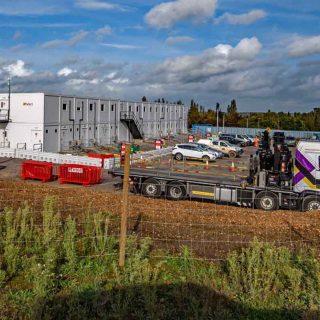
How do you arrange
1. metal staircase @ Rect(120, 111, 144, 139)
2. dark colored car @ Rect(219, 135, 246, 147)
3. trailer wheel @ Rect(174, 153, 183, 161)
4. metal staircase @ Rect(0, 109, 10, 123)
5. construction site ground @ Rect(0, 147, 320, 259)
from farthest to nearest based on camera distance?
dark colored car @ Rect(219, 135, 246, 147) < metal staircase @ Rect(120, 111, 144, 139) < metal staircase @ Rect(0, 109, 10, 123) < trailer wheel @ Rect(174, 153, 183, 161) < construction site ground @ Rect(0, 147, 320, 259)

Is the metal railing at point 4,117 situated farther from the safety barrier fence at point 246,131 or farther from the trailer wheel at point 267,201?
the safety barrier fence at point 246,131

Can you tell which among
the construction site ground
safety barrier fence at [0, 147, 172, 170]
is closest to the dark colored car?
safety barrier fence at [0, 147, 172, 170]

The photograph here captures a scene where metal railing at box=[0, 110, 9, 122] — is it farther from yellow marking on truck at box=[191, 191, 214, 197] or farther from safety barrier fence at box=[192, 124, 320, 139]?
safety barrier fence at box=[192, 124, 320, 139]

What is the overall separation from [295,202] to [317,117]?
92.2 meters

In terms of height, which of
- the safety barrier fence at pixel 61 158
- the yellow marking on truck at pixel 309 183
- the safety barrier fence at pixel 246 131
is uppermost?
the safety barrier fence at pixel 246 131

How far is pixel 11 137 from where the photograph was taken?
139 ft

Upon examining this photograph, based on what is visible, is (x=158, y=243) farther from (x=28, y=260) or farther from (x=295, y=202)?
(x=295, y=202)

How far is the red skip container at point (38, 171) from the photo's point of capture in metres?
24.7

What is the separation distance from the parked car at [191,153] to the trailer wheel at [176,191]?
20.4 metres

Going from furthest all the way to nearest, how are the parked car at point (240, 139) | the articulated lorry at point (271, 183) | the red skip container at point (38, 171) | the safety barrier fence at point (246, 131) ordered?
1. the safety barrier fence at point (246, 131)
2. the parked car at point (240, 139)
3. the red skip container at point (38, 171)
4. the articulated lorry at point (271, 183)

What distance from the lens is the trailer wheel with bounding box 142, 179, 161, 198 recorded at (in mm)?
19578

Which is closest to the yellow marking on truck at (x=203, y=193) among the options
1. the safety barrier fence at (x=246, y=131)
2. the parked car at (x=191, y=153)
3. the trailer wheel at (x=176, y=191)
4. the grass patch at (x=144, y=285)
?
the trailer wheel at (x=176, y=191)

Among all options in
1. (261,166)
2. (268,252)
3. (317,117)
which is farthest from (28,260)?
(317,117)

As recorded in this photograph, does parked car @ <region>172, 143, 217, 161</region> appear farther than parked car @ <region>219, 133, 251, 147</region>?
No
